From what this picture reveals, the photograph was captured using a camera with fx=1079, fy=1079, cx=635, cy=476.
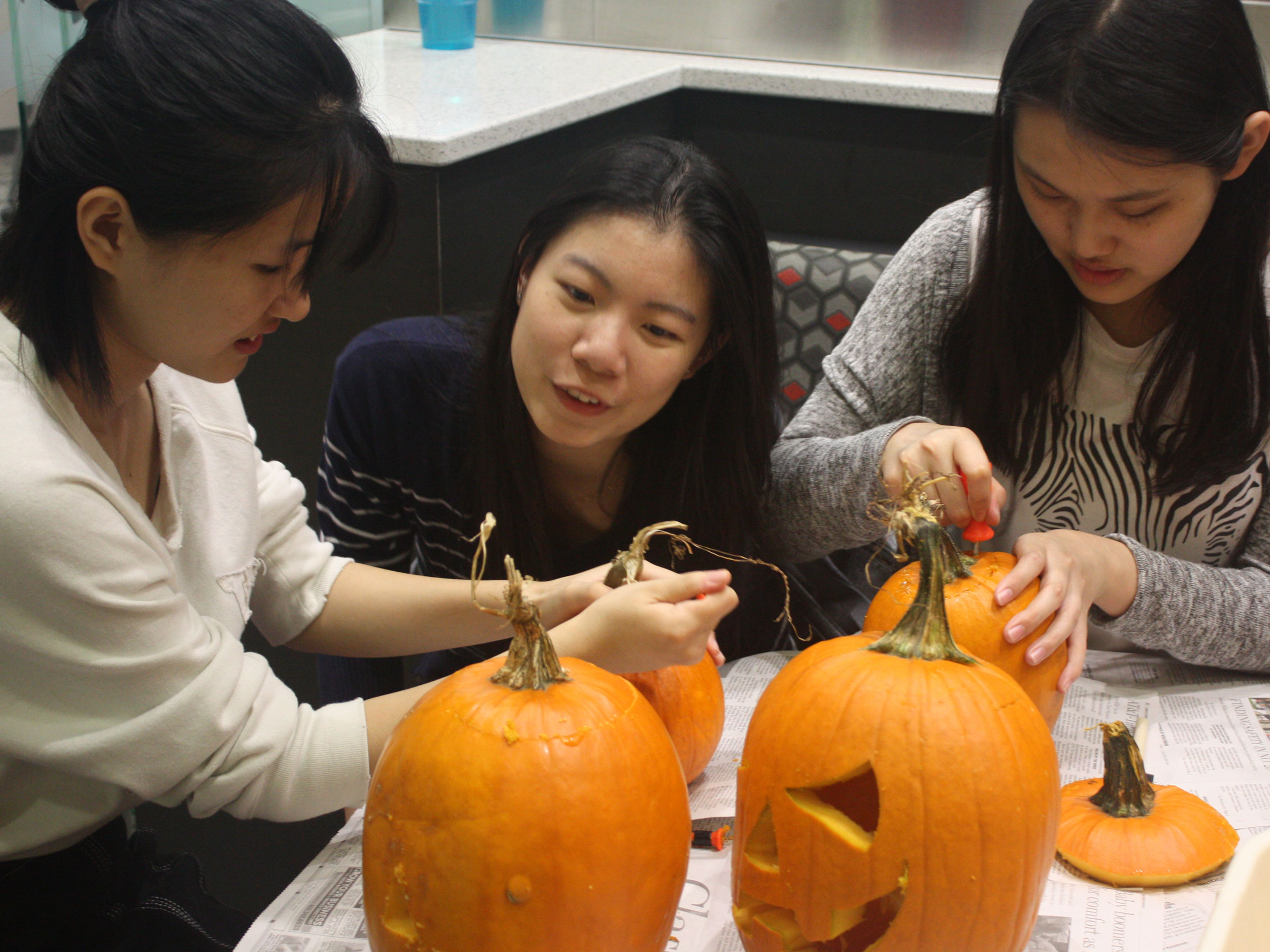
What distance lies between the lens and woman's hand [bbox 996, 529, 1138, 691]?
0.93 m

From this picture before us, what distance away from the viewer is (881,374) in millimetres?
1396

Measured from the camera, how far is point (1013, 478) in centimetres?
134

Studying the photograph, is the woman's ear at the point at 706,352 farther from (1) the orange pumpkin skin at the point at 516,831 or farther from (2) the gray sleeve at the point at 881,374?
(1) the orange pumpkin skin at the point at 516,831

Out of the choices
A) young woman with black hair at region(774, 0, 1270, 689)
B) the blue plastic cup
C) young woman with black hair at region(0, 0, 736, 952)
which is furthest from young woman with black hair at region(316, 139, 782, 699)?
the blue plastic cup

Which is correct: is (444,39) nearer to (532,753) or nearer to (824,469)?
(824,469)

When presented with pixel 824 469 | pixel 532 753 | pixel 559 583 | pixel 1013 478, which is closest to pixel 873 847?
pixel 532 753

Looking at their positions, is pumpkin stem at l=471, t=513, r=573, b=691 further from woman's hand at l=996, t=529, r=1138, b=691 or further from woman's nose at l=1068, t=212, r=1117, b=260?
woman's nose at l=1068, t=212, r=1117, b=260

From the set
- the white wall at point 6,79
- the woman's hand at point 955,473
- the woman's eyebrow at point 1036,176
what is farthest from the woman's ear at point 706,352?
the white wall at point 6,79

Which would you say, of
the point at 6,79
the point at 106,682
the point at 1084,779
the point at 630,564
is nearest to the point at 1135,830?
the point at 1084,779

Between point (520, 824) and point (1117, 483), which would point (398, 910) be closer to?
point (520, 824)

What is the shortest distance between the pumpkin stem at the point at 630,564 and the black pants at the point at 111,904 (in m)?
0.48

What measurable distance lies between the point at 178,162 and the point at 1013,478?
3.29 ft

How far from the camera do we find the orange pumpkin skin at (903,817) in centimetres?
69

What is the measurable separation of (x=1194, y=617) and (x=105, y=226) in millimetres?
1082
